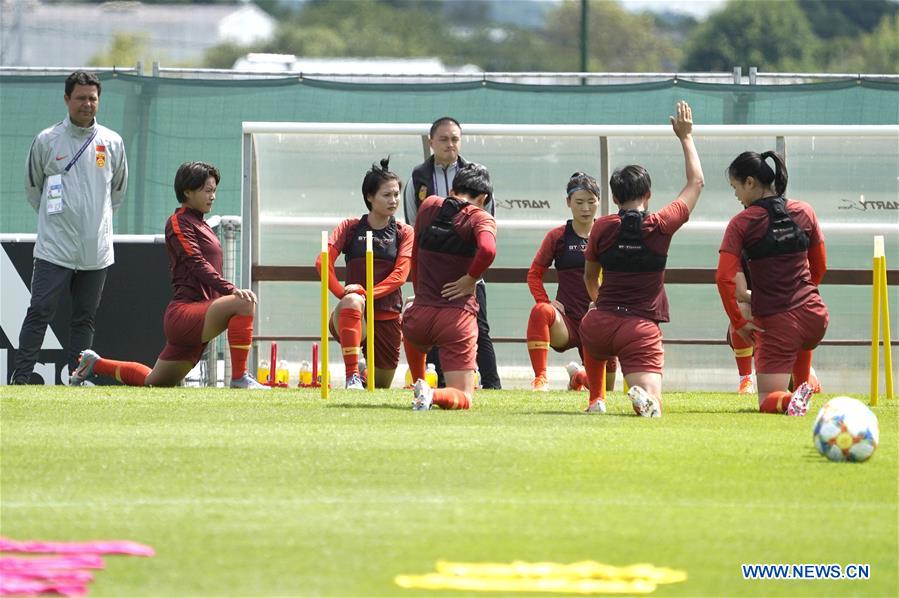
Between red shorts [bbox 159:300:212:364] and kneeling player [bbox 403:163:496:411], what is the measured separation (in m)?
1.98

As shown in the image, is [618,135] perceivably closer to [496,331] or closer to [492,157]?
[492,157]

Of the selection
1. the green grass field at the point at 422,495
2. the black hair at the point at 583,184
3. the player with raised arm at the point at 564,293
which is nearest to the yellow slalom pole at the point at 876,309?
the green grass field at the point at 422,495

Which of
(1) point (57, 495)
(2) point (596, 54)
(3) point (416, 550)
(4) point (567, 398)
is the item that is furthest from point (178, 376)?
(2) point (596, 54)

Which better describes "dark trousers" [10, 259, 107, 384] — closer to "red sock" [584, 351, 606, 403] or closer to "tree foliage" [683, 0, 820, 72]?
"red sock" [584, 351, 606, 403]

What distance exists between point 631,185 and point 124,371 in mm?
4278

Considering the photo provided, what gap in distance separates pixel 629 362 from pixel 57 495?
4.01 m

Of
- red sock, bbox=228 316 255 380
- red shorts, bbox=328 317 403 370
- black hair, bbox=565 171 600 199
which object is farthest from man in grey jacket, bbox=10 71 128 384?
black hair, bbox=565 171 600 199

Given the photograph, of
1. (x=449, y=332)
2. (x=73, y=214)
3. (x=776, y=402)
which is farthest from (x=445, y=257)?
(x=73, y=214)

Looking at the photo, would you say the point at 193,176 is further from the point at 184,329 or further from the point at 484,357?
the point at 484,357

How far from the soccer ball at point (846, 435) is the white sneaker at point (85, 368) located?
Result: 5830mm

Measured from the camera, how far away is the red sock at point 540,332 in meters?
11.9

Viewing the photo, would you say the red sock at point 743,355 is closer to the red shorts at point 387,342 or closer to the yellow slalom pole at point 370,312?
the red shorts at point 387,342

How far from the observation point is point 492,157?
14.2 m

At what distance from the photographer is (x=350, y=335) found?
11617 millimetres
